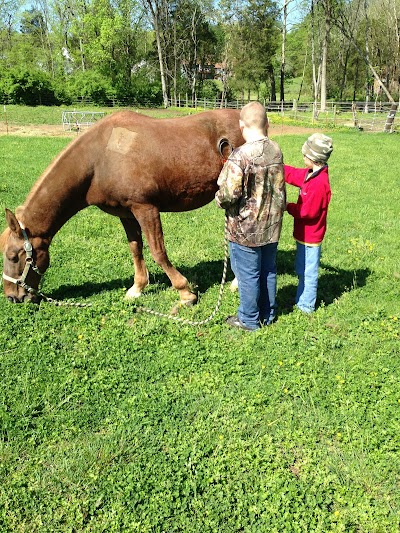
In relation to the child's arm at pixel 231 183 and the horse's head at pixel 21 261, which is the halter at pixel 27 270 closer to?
the horse's head at pixel 21 261

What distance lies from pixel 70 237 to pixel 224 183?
463 centimetres

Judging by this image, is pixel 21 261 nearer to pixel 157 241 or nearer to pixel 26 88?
pixel 157 241

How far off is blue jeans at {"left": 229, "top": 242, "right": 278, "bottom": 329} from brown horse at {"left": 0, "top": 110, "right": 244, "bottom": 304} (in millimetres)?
1018

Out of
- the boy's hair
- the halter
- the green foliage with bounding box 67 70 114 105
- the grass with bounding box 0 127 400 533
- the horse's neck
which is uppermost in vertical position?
the green foliage with bounding box 67 70 114 105

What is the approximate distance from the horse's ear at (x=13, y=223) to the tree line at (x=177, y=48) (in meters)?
43.0

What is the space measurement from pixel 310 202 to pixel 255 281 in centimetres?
104

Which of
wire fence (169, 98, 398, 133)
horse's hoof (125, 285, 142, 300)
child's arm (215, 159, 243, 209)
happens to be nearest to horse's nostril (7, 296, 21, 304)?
horse's hoof (125, 285, 142, 300)

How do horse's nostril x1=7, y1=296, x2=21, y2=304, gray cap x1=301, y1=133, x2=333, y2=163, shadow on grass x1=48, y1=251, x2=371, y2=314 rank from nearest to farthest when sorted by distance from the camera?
gray cap x1=301, y1=133, x2=333, y2=163 < horse's nostril x1=7, y1=296, x2=21, y2=304 < shadow on grass x1=48, y1=251, x2=371, y2=314

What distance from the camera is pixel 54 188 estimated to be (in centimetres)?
492

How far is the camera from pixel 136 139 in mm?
4934

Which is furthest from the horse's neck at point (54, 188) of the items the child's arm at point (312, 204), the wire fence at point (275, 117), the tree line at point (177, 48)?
the tree line at point (177, 48)

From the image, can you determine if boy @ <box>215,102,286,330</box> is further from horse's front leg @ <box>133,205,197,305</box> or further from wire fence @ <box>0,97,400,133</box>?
wire fence @ <box>0,97,400,133</box>

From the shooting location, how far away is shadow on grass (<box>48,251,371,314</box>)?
5.82 m

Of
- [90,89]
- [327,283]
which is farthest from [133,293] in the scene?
[90,89]
